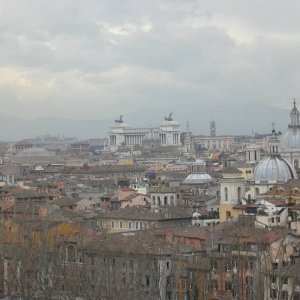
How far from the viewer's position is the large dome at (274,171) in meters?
43.3

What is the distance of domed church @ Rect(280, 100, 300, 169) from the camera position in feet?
218

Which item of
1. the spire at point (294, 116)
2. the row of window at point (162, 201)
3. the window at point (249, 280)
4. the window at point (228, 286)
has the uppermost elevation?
the spire at point (294, 116)

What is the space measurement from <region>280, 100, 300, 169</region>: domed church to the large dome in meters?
21.4

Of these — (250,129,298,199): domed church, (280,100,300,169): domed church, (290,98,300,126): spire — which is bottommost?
(250,129,298,199): domed church

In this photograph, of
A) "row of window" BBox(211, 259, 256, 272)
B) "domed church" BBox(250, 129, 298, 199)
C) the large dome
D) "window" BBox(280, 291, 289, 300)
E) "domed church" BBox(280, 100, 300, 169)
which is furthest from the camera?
"domed church" BBox(280, 100, 300, 169)

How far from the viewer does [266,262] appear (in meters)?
23.8

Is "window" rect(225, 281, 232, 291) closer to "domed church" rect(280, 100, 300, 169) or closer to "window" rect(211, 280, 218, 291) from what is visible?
"window" rect(211, 280, 218, 291)

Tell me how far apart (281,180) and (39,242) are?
55.8ft

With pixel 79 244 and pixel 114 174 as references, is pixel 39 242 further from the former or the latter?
pixel 114 174

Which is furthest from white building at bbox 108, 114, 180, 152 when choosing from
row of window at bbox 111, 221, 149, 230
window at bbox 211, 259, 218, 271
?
window at bbox 211, 259, 218, 271

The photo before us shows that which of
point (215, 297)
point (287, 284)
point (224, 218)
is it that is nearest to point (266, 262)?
point (287, 284)

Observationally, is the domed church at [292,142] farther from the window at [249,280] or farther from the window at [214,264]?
the window at [249,280]

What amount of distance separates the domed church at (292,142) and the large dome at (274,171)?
21.4 meters

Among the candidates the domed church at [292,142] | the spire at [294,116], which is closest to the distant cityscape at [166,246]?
the domed church at [292,142]
